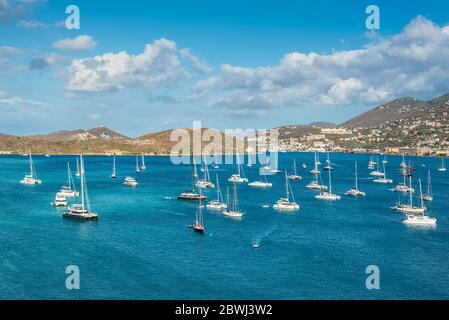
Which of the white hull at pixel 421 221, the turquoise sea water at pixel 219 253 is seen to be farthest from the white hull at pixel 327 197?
the white hull at pixel 421 221

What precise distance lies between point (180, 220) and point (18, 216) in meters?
28.0

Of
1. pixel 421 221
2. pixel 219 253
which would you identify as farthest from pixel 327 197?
pixel 219 253

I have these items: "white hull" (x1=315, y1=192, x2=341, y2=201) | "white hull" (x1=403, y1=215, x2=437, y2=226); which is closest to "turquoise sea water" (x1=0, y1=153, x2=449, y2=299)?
"white hull" (x1=403, y1=215, x2=437, y2=226)

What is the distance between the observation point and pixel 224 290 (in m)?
45.8

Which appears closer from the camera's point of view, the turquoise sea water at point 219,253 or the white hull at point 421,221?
the turquoise sea water at point 219,253

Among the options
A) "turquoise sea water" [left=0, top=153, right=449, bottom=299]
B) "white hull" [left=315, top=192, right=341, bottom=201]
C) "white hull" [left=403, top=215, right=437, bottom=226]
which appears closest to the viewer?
"turquoise sea water" [left=0, top=153, right=449, bottom=299]

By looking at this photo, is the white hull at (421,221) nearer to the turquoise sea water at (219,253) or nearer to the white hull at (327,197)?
→ the turquoise sea water at (219,253)

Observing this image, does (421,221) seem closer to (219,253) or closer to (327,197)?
(327,197)

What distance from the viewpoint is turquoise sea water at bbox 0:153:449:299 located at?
46.2 m

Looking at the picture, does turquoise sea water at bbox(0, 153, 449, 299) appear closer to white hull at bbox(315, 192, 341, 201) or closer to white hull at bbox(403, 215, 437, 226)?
white hull at bbox(403, 215, 437, 226)

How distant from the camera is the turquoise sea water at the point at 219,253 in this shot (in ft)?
152
